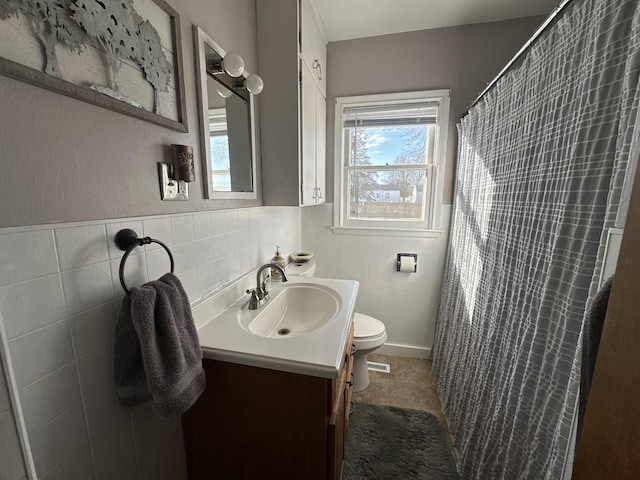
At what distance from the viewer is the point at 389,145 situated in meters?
2.11

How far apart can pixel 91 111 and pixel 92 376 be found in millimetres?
677

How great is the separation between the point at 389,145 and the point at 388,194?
1.30 feet

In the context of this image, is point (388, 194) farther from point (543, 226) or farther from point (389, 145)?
point (543, 226)

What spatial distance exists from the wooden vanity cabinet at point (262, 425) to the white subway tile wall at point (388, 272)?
134 cm

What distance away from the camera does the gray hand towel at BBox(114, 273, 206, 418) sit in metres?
0.66

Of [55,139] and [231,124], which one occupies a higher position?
[231,124]

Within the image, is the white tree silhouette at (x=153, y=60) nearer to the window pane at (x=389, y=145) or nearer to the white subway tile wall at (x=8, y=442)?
the white subway tile wall at (x=8, y=442)

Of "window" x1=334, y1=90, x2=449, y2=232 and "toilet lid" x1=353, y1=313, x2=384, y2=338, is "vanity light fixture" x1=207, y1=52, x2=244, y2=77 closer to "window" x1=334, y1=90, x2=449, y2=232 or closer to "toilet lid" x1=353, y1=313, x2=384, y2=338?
"window" x1=334, y1=90, x2=449, y2=232

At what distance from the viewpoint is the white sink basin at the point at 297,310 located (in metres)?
1.26

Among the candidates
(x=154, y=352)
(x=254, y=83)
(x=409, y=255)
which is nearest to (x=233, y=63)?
(x=254, y=83)

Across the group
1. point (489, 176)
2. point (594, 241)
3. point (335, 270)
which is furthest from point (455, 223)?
point (594, 241)

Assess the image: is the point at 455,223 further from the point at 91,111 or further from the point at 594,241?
the point at 91,111

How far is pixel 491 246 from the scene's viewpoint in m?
1.25

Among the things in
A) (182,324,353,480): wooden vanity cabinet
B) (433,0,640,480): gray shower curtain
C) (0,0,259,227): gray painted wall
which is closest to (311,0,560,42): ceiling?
(433,0,640,480): gray shower curtain
